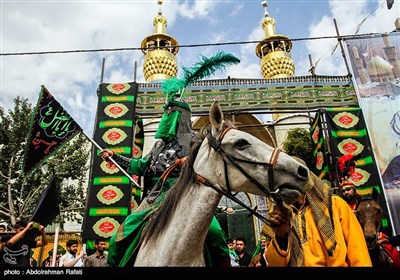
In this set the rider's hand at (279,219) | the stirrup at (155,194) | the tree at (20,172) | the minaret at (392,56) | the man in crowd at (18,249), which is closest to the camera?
the rider's hand at (279,219)

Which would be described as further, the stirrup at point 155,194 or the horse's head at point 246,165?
the stirrup at point 155,194

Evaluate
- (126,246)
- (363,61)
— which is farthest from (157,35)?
(126,246)

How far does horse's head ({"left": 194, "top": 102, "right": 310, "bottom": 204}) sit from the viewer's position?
7.90 ft

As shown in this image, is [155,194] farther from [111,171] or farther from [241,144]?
[111,171]

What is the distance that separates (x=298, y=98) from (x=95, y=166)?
6350mm

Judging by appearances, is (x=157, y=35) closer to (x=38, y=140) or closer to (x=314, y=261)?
(x=38, y=140)

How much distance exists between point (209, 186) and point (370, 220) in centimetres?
204

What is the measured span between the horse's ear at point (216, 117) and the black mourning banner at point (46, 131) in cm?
426

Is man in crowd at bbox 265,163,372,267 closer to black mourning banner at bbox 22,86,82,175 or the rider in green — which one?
the rider in green

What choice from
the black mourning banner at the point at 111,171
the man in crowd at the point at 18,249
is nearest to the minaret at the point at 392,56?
the black mourning banner at the point at 111,171

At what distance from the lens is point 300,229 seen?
9.22 feet

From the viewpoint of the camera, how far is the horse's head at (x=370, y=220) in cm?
346

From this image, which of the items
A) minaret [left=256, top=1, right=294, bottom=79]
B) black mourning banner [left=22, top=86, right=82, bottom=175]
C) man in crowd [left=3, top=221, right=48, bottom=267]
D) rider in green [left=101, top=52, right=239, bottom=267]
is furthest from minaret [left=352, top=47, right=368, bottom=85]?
minaret [left=256, top=1, right=294, bottom=79]

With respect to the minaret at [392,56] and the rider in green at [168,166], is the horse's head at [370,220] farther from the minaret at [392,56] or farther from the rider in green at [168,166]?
the minaret at [392,56]
